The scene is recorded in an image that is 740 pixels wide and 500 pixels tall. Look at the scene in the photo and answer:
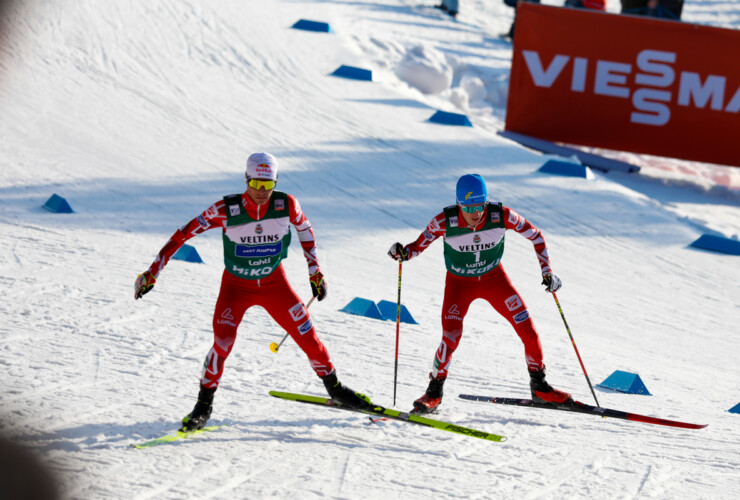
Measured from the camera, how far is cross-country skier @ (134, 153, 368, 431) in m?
4.92

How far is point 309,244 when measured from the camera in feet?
17.2

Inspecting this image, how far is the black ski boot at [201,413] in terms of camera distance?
486 cm

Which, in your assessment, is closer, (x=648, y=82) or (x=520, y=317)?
(x=520, y=317)

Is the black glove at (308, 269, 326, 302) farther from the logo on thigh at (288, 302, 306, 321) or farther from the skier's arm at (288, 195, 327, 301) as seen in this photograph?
the logo on thigh at (288, 302, 306, 321)

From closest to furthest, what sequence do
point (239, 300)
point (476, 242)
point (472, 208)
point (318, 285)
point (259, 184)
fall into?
point (259, 184) → point (239, 300) → point (318, 285) → point (472, 208) → point (476, 242)

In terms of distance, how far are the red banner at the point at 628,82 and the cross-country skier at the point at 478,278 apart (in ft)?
24.7

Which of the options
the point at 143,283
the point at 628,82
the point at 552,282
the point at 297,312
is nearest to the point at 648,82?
the point at 628,82

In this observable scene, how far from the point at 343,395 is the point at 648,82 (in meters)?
8.80

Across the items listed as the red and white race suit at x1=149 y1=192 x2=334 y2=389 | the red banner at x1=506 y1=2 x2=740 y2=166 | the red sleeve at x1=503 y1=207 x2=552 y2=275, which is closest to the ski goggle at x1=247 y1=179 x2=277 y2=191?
the red and white race suit at x1=149 y1=192 x2=334 y2=389

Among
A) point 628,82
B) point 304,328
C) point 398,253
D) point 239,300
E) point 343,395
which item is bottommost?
point 343,395

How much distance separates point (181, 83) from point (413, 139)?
345 centimetres

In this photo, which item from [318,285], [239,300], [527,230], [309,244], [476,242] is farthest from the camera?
[527,230]

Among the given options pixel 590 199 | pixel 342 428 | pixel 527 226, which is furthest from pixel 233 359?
pixel 590 199

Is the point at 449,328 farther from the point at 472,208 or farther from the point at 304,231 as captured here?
the point at 304,231
